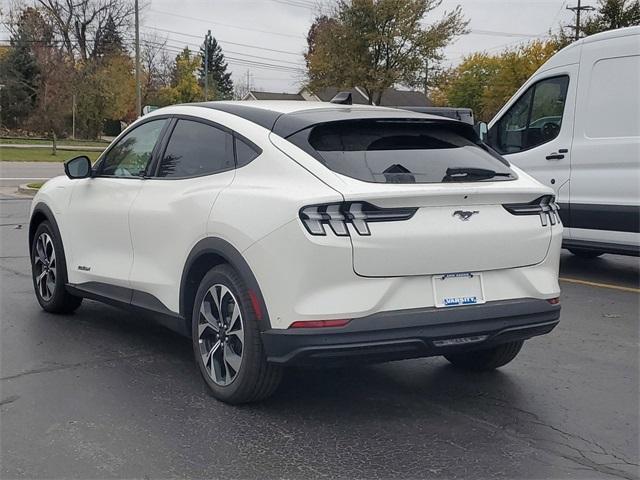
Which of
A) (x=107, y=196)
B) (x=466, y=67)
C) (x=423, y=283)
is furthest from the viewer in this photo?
(x=466, y=67)

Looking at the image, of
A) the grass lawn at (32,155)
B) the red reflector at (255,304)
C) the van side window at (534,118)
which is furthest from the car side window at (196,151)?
the grass lawn at (32,155)

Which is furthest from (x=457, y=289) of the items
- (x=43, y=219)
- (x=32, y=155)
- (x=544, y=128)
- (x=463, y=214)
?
(x=32, y=155)

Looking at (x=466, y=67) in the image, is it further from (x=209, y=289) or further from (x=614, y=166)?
(x=209, y=289)

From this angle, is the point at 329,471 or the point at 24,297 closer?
the point at 329,471

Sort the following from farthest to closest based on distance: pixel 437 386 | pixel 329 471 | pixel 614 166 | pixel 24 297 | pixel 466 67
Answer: pixel 466 67 < pixel 614 166 < pixel 24 297 < pixel 437 386 < pixel 329 471

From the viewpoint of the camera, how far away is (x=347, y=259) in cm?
374

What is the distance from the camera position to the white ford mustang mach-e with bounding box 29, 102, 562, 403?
12.4 feet

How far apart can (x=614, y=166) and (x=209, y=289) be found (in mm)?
5226

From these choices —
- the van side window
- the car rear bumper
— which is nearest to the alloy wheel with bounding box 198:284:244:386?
the car rear bumper

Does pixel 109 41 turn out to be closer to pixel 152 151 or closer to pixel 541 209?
pixel 152 151

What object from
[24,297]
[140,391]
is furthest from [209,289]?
[24,297]

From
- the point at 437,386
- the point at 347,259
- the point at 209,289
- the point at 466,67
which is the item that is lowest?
the point at 437,386

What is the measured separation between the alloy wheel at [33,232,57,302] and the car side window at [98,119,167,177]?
91 cm

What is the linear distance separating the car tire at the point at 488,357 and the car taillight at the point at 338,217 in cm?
148
